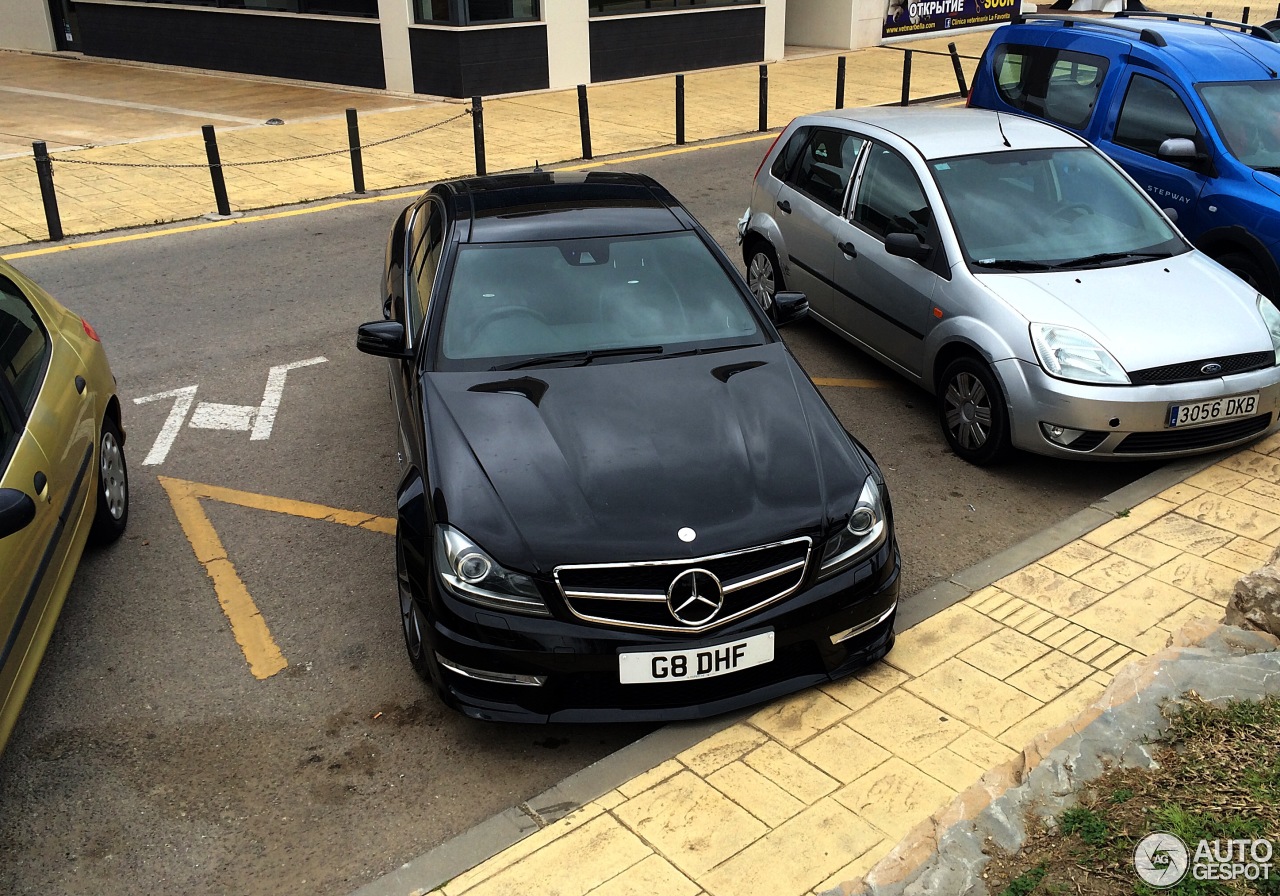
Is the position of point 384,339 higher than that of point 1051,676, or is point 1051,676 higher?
point 384,339

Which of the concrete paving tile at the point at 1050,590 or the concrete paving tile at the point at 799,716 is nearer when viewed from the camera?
the concrete paving tile at the point at 799,716

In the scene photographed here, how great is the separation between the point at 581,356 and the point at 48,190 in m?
8.45

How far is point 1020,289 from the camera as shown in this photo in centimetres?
661

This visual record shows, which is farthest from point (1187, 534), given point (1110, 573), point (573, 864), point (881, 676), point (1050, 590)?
point (573, 864)

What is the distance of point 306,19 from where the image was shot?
21.2m

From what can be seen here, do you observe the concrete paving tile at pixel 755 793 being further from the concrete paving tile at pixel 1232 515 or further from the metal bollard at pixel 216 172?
the metal bollard at pixel 216 172

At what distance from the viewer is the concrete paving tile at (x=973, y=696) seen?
14.7 ft

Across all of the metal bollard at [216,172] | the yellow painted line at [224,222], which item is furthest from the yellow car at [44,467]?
the metal bollard at [216,172]

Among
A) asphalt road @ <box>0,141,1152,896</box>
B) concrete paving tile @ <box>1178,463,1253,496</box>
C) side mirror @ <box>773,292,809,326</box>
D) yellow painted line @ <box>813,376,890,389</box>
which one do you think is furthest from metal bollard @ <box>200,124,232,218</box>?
concrete paving tile @ <box>1178,463,1253,496</box>

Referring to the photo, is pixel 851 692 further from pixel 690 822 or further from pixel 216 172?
pixel 216 172

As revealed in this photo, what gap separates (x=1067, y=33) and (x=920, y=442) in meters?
4.71

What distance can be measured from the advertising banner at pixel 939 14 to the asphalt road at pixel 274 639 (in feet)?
65.6

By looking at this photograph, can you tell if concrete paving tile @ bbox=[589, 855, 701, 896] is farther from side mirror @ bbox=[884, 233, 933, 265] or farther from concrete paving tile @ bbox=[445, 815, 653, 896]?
side mirror @ bbox=[884, 233, 933, 265]

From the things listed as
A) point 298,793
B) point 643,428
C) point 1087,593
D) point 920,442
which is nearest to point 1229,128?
point 920,442
